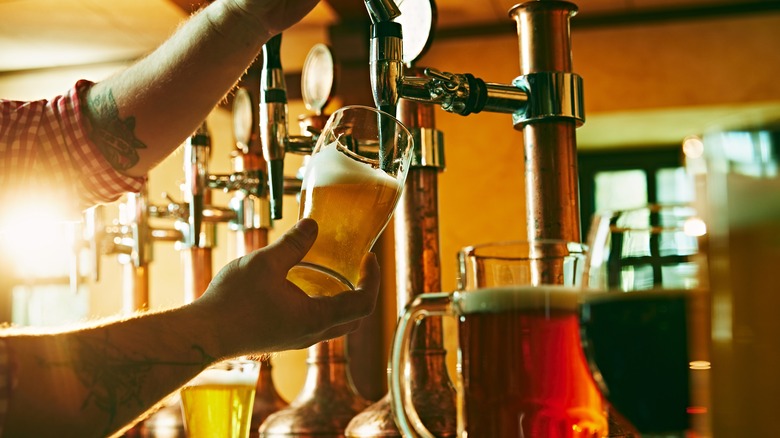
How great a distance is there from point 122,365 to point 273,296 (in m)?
0.15

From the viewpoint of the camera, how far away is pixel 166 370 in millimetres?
888

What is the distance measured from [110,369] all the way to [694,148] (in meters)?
0.57

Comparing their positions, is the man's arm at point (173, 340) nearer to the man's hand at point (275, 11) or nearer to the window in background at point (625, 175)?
the man's hand at point (275, 11)

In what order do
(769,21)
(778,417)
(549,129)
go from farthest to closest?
(769,21), (549,129), (778,417)

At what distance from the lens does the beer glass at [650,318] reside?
0.54 meters

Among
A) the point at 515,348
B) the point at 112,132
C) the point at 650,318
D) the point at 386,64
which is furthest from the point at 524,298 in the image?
the point at 112,132

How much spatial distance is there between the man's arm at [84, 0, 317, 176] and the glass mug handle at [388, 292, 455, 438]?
18.3 inches

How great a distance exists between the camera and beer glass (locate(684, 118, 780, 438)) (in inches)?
18.7

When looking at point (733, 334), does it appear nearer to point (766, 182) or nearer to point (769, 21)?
point (766, 182)

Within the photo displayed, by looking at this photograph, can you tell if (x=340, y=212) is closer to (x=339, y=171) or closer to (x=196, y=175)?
(x=339, y=171)

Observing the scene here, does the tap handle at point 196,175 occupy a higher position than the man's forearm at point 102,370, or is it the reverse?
the tap handle at point 196,175

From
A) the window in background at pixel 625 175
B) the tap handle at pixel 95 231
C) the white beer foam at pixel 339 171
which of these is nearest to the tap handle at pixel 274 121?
the white beer foam at pixel 339 171

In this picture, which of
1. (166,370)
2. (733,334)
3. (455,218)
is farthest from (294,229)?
(455,218)

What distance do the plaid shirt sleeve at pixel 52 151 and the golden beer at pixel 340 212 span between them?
0.65 m
